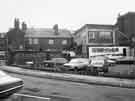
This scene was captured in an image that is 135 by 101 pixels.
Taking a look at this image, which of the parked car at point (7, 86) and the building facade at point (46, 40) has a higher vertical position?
the building facade at point (46, 40)

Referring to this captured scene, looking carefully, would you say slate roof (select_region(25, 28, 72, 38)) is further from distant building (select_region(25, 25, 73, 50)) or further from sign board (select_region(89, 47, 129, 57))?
sign board (select_region(89, 47, 129, 57))

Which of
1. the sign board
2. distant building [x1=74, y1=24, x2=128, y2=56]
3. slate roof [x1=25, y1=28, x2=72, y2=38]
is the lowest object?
the sign board

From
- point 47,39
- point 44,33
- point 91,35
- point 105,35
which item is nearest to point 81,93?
point 91,35

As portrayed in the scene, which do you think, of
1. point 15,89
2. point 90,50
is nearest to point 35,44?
point 90,50

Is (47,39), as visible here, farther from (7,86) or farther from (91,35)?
(7,86)

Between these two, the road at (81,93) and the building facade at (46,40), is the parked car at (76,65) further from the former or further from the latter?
the building facade at (46,40)

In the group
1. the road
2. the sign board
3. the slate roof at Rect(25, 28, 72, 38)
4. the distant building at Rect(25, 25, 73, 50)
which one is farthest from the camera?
the slate roof at Rect(25, 28, 72, 38)

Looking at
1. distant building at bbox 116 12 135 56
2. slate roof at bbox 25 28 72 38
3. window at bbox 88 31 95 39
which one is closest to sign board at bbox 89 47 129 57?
window at bbox 88 31 95 39

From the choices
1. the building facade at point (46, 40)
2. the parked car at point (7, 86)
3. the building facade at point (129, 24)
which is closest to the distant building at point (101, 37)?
the building facade at point (129, 24)

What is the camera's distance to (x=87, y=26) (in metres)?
33.9

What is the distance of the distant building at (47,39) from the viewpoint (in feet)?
137

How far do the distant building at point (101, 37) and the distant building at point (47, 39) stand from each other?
7.72 m

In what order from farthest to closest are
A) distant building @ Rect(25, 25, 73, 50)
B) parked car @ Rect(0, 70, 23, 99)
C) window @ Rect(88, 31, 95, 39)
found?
distant building @ Rect(25, 25, 73, 50) < window @ Rect(88, 31, 95, 39) < parked car @ Rect(0, 70, 23, 99)

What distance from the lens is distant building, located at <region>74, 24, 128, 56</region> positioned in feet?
112
